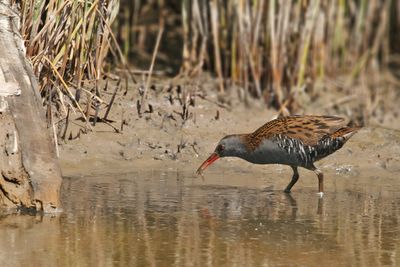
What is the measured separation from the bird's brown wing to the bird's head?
9 cm

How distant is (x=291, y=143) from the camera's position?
26.8 feet

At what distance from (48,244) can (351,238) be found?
182 centimetres

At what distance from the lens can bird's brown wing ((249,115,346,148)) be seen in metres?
8.18

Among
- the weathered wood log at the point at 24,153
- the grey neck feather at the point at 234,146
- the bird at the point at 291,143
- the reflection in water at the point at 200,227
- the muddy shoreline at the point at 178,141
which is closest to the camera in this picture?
the reflection in water at the point at 200,227

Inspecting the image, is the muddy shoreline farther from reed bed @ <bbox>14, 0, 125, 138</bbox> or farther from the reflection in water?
the reflection in water

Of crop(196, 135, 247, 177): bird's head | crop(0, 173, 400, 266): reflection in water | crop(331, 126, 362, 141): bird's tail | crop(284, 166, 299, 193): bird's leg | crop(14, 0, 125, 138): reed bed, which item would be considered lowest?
crop(0, 173, 400, 266): reflection in water

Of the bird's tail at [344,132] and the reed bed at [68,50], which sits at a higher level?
the reed bed at [68,50]

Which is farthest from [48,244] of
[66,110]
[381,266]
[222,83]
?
[222,83]

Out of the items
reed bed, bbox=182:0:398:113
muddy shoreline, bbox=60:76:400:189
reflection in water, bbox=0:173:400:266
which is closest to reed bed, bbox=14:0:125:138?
muddy shoreline, bbox=60:76:400:189

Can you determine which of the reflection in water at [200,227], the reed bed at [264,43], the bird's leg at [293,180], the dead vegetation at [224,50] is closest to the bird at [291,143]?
the bird's leg at [293,180]

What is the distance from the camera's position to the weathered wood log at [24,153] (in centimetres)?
648

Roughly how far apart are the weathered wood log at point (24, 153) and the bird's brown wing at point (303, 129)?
7.11ft

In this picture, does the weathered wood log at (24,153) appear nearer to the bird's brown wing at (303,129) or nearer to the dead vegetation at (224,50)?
the dead vegetation at (224,50)

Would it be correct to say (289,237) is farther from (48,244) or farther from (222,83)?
(222,83)
